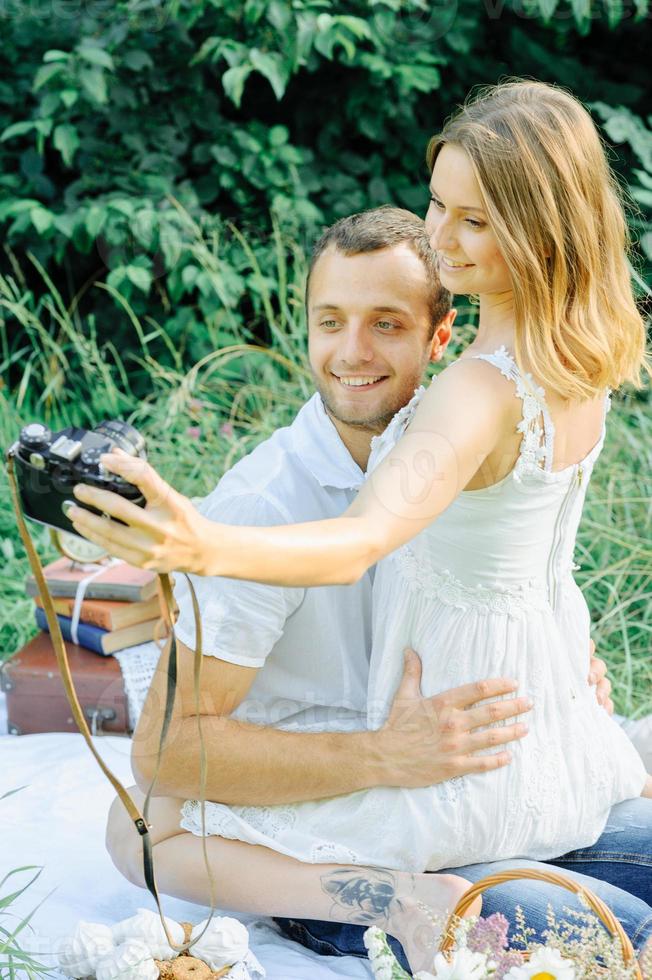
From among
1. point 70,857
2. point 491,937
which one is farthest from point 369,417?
point 70,857

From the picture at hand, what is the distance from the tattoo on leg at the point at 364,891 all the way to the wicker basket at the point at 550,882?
18 cm

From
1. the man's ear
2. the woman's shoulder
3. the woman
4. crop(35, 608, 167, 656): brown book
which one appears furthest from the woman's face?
crop(35, 608, 167, 656): brown book

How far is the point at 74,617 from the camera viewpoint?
243 cm

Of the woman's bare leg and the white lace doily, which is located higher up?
the woman's bare leg

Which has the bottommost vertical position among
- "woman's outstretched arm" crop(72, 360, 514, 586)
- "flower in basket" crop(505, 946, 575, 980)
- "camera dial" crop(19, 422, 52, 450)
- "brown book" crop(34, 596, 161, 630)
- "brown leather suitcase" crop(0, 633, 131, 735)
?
"brown leather suitcase" crop(0, 633, 131, 735)

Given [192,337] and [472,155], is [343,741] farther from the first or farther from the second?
[192,337]

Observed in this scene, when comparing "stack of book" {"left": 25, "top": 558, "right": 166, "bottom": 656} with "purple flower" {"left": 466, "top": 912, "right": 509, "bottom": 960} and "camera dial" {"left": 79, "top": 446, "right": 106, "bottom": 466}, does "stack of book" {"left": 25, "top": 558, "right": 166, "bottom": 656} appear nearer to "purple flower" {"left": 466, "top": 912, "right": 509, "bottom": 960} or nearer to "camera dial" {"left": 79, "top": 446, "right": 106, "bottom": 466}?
"purple flower" {"left": 466, "top": 912, "right": 509, "bottom": 960}

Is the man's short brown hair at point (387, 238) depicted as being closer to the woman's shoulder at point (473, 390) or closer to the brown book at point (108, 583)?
the woman's shoulder at point (473, 390)

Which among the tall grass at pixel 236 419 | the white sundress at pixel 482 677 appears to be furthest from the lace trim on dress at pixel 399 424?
the tall grass at pixel 236 419

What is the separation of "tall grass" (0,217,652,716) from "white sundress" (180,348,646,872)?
991 millimetres

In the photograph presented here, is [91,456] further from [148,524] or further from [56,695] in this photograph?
[56,695]

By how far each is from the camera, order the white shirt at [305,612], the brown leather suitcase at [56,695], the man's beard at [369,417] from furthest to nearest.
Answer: the brown leather suitcase at [56,695] → the man's beard at [369,417] → the white shirt at [305,612]

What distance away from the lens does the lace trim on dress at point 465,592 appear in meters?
1.45

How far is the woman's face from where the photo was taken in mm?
1307
